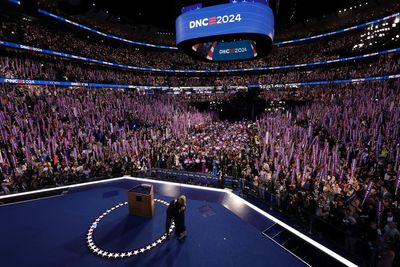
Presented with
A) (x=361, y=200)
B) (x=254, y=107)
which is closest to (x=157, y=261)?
(x=361, y=200)

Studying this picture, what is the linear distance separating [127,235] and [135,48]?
39.6m

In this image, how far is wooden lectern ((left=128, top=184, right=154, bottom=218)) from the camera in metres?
6.31

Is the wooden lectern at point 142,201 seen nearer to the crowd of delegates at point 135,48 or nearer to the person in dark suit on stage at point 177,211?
the person in dark suit on stage at point 177,211

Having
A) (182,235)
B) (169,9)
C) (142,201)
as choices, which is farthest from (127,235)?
(169,9)

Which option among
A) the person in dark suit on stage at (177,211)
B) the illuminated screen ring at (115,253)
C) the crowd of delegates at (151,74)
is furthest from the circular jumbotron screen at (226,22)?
the crowd of delegates at (151,74)

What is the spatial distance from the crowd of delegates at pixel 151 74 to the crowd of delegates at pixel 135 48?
1901 millimetres

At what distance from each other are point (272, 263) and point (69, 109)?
56.7 feet

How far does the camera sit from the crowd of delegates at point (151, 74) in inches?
826

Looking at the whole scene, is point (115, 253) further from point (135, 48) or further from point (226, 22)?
point (135, 48)

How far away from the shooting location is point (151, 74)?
39531 millimetres

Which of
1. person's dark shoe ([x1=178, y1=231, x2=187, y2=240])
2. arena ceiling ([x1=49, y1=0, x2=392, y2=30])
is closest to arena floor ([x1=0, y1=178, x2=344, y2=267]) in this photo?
person's dark shoe ([x1=178, y1=231, x2=187, y2=240])

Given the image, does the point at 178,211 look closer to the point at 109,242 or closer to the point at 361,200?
the point at 109,242

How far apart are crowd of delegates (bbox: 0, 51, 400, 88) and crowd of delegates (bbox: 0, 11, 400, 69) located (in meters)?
1.90

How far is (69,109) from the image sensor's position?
54.4ft
